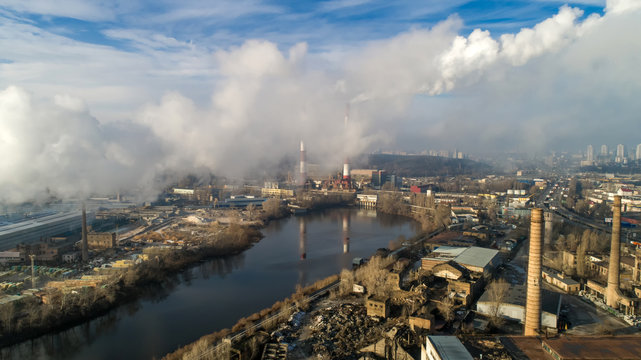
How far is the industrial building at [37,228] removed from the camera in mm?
6527

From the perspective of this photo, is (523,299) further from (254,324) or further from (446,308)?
(254,324)

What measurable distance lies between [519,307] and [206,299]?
12.3ft

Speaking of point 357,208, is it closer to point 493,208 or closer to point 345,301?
point 493,208

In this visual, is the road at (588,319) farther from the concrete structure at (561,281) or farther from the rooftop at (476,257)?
the rooftop at (476,257)

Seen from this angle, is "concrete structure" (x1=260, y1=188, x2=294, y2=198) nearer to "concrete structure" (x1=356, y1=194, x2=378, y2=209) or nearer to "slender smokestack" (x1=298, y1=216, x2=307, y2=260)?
"concrete structure" (x1=356, y1=194, x2=378, y2=209)

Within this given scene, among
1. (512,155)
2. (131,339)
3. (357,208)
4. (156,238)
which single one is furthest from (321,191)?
(512,155)

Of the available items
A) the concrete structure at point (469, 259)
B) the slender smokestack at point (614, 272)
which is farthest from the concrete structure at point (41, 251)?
the slender smokestack at point (614, 272)

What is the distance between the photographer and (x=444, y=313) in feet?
13.9

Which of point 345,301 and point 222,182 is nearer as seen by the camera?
point 345,301

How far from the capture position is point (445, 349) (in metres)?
2.93

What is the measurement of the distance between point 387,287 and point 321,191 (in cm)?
1217

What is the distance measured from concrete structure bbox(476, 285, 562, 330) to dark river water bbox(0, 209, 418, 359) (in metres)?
2.46

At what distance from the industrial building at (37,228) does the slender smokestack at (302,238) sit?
177 inches

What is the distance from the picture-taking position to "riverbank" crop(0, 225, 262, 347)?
3.96m
